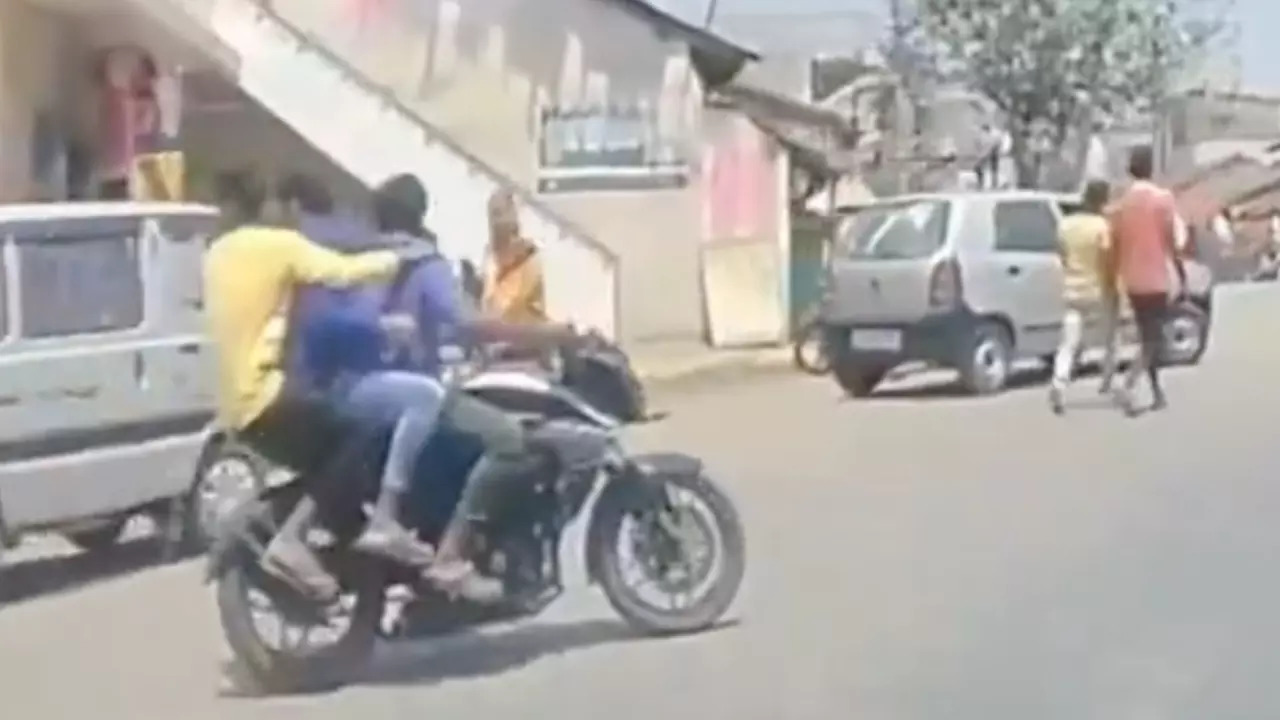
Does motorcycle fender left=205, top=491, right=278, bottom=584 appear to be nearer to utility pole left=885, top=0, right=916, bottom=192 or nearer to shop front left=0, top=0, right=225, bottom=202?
shop front left=0, top=0, right=225, bottom=202

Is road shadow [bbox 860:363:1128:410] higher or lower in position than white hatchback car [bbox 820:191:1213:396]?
lower

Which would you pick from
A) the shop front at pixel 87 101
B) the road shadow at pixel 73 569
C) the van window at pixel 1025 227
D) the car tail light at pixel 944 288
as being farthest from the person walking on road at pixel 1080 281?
the shop front at pixel 87 101

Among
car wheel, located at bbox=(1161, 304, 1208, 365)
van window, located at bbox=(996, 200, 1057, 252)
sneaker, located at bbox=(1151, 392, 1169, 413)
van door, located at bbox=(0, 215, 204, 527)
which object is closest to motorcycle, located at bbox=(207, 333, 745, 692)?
van door, located at bbox=(0, 215, 204, 527)

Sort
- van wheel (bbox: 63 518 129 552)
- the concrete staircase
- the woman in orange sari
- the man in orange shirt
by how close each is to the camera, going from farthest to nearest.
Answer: the concrete staircase
the man in orange shirt
the woman in orange sari
van wheel (bbox: 63 518 129 552)

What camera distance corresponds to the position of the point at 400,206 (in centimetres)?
926

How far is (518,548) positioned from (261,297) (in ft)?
3.88

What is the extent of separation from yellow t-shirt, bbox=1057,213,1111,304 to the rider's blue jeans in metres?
9.92

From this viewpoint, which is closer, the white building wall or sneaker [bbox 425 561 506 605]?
sneaker [bbox 425 561 506 605]

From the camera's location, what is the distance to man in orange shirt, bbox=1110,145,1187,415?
17.6 meters

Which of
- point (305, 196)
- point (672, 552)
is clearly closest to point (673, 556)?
point (672, 552)

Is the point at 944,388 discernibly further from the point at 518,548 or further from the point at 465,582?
the point at 465,582

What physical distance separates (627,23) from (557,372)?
56.9 ft

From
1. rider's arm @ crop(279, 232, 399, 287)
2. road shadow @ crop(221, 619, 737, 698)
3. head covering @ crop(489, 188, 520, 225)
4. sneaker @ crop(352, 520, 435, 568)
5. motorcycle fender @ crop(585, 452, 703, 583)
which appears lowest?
road shadow @ crop(221, 619, 737, 698)

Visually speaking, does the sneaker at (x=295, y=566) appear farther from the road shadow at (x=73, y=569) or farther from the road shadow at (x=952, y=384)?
the road shadow at (x=952, y=384)
